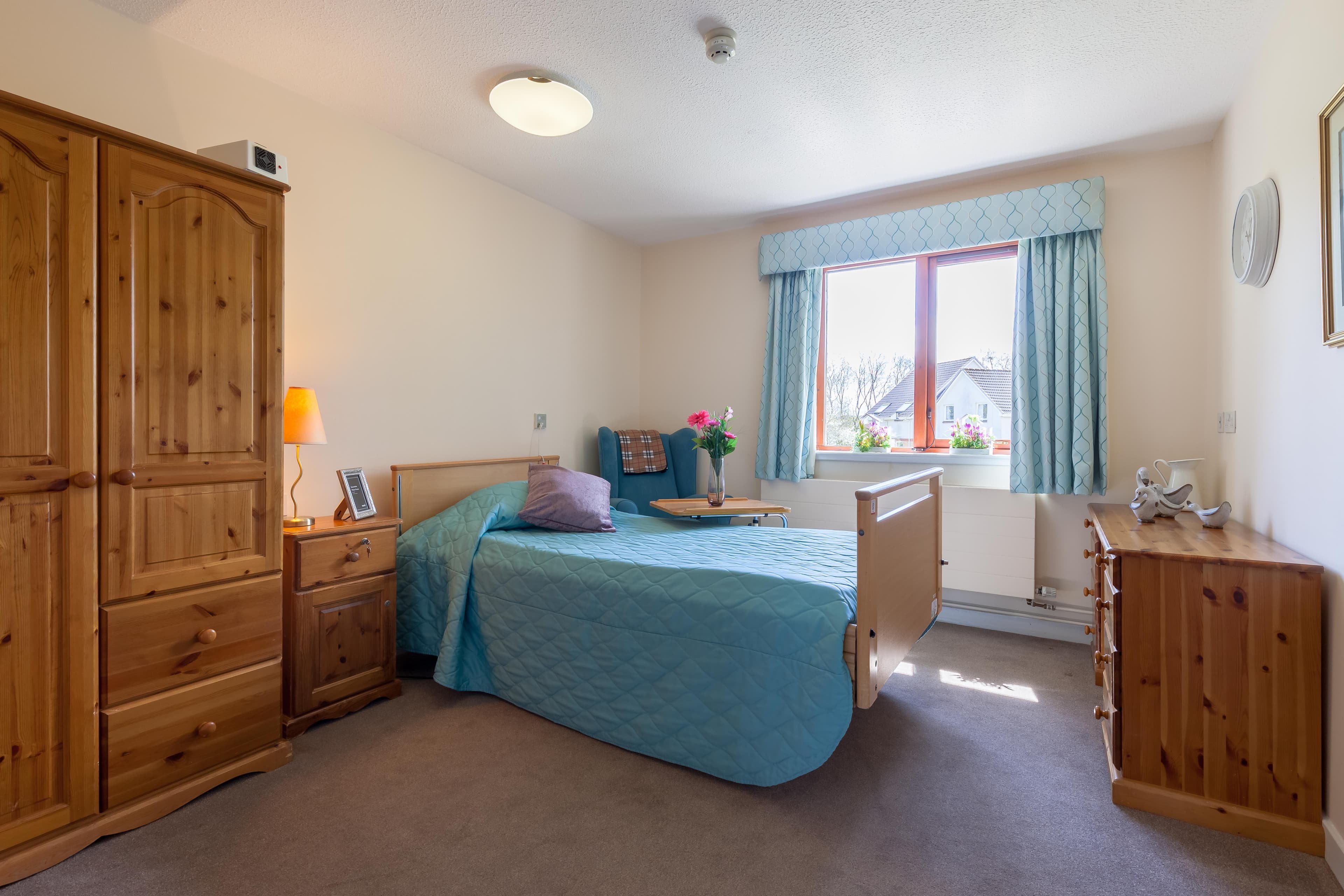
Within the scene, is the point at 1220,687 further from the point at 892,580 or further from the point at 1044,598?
the point at 1044,598

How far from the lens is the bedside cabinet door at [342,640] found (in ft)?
7.53

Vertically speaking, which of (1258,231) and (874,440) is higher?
(1258,231)

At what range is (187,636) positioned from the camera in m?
1.87

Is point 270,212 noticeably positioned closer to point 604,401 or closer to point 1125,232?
point 604,401

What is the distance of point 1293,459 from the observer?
6.33 feet

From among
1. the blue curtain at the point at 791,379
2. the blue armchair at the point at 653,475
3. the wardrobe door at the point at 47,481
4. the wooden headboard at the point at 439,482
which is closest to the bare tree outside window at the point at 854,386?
the blue curtain at the point at 791,379

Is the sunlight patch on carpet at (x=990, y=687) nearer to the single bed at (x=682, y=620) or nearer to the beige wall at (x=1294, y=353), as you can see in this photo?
the single bed at (x=682, y=620)

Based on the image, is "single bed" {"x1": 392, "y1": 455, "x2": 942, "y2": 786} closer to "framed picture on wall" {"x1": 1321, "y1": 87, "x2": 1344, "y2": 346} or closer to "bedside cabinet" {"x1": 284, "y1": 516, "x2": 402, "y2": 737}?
"bedside cabinet" {"x1": 284, "y1": 516, "x2": 402, "y2": 737}

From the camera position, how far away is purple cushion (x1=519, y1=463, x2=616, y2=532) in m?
Answer: 3.00

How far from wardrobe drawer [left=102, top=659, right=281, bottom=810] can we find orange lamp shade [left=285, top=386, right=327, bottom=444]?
82 cm

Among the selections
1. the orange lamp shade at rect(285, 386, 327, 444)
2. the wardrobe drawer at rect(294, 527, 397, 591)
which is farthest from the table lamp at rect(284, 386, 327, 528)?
the wardrobe drawer at rect(294, 527, 397, 591)

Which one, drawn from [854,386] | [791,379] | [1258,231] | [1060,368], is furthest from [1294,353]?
[791,379]

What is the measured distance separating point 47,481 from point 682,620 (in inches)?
69.5

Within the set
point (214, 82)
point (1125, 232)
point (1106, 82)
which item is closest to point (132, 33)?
point (214, 82)
